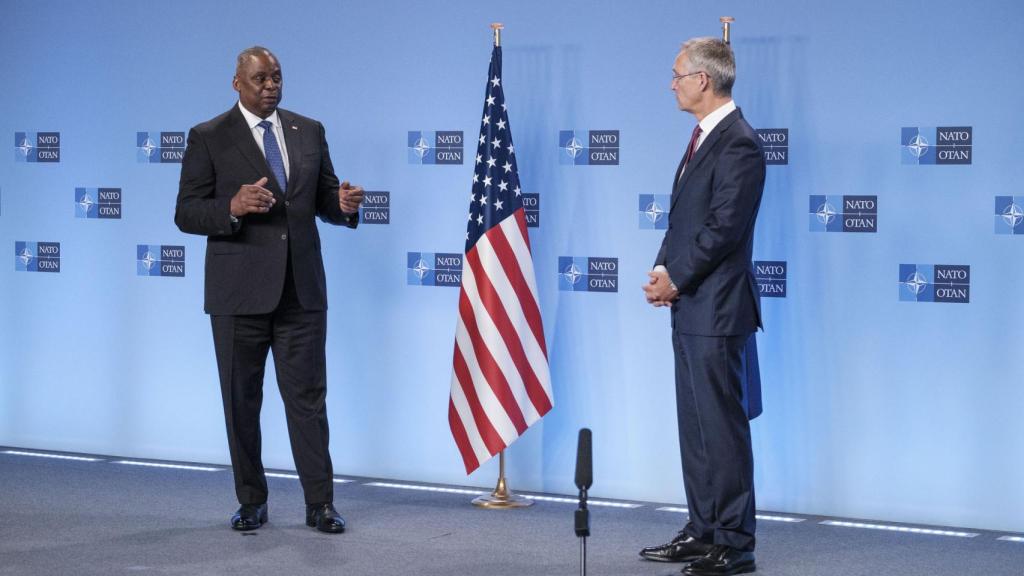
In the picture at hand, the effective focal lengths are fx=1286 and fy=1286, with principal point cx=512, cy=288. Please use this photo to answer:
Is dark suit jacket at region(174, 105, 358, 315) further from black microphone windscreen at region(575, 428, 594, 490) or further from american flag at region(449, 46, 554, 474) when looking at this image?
black microphone windscreen at region(575, 428, 594, 490)

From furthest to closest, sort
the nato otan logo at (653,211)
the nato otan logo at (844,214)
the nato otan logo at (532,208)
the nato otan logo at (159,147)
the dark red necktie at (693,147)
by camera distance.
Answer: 1. the nato otan logo at (159,147)
2. the nato otan logo at (532,208)
3. the nato otan logo at (653,211)
4. the nato otan logo at (844,214)
5. the dark red necktie at (693,147)

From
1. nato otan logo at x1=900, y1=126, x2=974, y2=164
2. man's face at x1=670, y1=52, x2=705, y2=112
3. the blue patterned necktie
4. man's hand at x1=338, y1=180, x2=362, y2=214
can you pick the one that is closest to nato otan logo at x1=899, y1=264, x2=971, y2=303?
nato otan logo at x1=900, y1=126, x2=974, y2=164

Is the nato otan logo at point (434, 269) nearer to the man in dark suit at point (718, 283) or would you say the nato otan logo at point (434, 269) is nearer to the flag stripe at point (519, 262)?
the flag stripe at point (519, 262)

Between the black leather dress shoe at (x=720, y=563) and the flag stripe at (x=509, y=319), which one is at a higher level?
the flag stripe at (x=509, y=319)

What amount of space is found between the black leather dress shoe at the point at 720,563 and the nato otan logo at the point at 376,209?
259 centimetres

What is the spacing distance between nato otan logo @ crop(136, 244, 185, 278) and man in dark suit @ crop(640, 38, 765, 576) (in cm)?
312

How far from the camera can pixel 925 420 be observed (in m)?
5.30

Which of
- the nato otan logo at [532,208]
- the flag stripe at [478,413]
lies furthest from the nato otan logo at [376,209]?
the flag stripe at [478,413]

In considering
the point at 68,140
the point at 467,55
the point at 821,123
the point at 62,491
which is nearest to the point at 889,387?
the point at 821,123

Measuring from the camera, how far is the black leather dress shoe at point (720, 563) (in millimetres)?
4246

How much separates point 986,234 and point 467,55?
8.03 feet

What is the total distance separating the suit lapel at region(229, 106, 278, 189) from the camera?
A: 488 centimetres

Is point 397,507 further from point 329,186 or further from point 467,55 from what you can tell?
point 467,55

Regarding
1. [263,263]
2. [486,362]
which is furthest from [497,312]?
[263,263]
